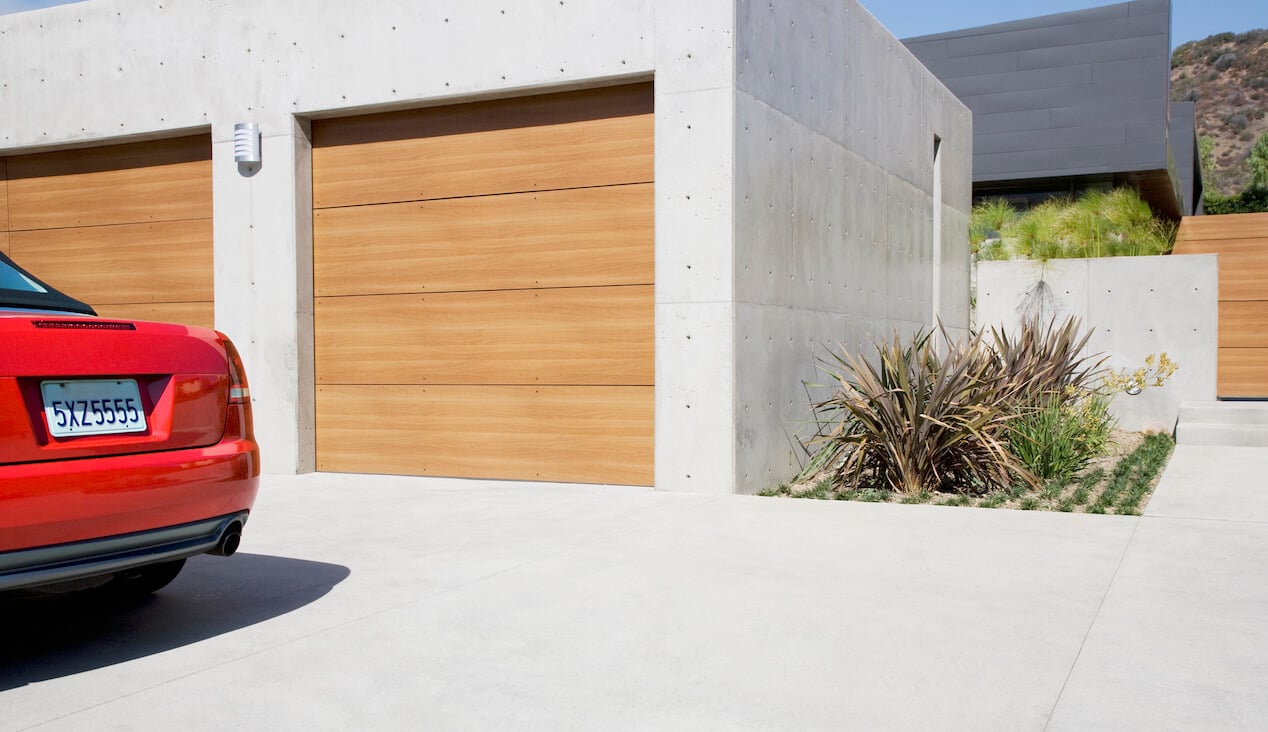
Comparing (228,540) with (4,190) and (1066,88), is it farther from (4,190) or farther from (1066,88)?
(1066,88)

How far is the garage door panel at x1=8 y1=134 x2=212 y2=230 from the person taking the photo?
9156 mm

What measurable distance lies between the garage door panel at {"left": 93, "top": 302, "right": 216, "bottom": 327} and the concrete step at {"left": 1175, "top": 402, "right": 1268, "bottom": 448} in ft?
28.3

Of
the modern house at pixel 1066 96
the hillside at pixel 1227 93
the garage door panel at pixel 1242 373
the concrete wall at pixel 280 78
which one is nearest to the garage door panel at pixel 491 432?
the concrete wall at pixel 280 78

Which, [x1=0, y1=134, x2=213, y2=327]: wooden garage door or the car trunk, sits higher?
[x1=0, y1=134, x2=213, y2=327]: wooden garage door

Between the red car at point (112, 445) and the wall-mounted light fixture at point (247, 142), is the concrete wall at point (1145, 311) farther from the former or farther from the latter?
the red car at point (112, 445)

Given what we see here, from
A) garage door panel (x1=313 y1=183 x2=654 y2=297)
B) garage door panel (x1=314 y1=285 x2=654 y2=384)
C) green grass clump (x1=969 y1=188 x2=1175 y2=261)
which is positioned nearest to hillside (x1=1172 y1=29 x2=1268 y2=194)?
green grass clump (x1=969 y1=188 x2=1175 y2=261)

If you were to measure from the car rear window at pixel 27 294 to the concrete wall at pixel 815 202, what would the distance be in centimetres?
421

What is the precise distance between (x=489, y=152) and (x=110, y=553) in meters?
5.24

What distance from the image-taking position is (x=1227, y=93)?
69.3 meters

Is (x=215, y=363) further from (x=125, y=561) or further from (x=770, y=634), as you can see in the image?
(x=770, y=634)

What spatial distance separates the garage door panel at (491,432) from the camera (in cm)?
764

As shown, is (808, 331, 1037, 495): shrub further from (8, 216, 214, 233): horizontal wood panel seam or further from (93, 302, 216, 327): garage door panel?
(8, 216, 214, 233): horizontal wood panel seam

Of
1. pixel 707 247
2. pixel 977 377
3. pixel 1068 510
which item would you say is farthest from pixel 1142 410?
pixel 707 247

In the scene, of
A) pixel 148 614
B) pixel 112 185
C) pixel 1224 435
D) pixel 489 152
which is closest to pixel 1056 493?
pixel 1224 435
